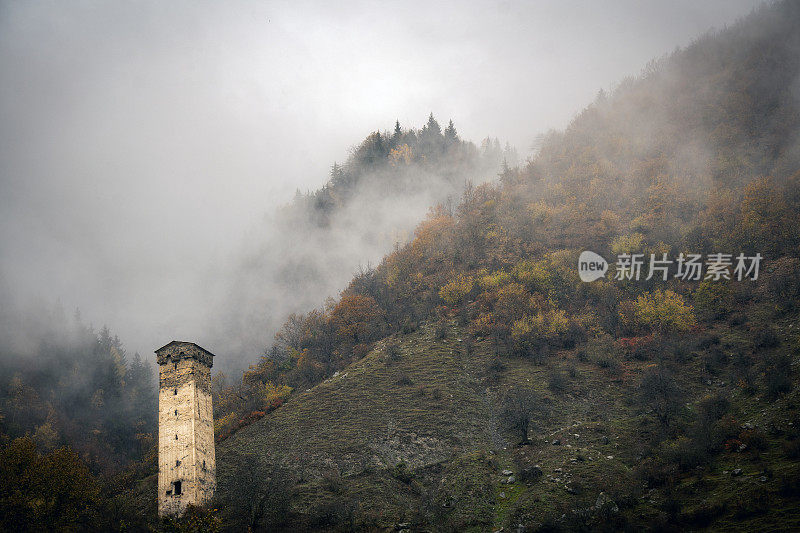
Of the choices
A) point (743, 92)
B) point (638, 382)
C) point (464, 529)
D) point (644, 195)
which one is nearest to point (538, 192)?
point (644, 195)

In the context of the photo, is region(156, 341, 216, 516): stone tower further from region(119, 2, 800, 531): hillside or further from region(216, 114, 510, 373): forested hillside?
region(216, 114, 510, 373): forested hillside

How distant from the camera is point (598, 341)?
45.9 m

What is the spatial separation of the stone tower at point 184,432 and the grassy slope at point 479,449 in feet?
12.3

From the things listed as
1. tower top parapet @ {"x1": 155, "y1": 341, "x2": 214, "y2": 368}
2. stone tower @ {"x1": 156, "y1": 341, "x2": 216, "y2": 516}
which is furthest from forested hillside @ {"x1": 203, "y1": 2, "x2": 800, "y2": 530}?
tower top parapet @ {"x1": 155, "y1": 341, "x2": 214, "y2": 368}

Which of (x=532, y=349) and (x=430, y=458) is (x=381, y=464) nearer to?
(x=430, y=458)

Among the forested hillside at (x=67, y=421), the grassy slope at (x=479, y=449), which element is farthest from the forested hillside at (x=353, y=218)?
the grassy slope at (x=479, y=449)

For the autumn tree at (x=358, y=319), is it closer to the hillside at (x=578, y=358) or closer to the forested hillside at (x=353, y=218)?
the hillside at (x=578, y=358)

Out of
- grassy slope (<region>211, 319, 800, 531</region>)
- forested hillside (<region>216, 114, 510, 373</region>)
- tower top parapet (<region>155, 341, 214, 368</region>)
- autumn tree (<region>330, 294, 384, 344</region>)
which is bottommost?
grassy slope (<region>211, 319, 800, 531</region>)

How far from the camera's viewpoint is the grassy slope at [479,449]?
2231 cm

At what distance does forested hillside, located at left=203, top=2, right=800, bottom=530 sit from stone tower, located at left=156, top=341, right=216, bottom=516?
3.16 metres

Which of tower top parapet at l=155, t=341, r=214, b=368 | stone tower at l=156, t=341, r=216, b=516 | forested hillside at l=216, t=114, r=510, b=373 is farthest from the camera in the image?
forested hillside at l=216, t=114, r=510, b=373

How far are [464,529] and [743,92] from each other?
3509 inches

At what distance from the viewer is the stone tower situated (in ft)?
92.5

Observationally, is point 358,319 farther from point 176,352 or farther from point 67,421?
point 67,421
